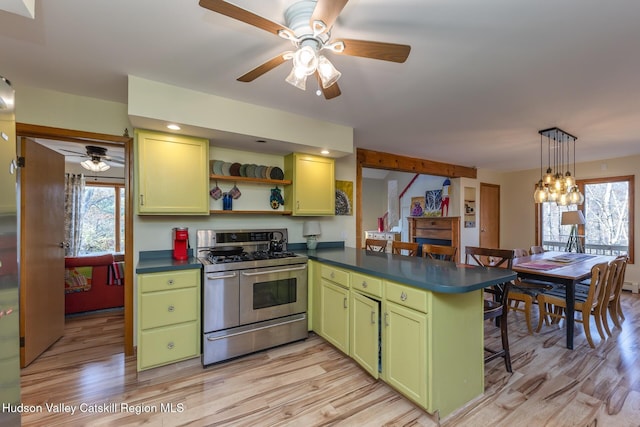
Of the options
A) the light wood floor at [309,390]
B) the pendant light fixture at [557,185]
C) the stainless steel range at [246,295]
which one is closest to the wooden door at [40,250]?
the light wood floor at [309,390]

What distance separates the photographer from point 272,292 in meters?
2.72

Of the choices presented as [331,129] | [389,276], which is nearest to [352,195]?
[331,129]

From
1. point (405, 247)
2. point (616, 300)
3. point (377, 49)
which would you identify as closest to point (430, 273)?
point (405, 247)

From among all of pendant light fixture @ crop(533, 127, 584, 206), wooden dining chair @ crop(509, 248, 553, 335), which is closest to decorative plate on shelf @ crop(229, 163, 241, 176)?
wooden dining chair @ crop(509, 248, 553, 335)

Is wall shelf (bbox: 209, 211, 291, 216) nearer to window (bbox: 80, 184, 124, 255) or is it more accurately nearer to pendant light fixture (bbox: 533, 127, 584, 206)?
pendant light fixture (bbox: 533, 127, 584, 206)

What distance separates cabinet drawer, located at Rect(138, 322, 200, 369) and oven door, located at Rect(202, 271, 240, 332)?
13cm

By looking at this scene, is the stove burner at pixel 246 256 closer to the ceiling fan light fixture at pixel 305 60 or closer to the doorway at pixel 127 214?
the doorway at pixel 127 214

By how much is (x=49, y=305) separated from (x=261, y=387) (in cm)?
237

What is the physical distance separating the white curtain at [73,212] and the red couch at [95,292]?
263 centimetres

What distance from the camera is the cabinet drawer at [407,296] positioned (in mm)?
1753

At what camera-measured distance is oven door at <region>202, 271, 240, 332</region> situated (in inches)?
94.1

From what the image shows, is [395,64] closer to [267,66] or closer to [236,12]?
[267,66]

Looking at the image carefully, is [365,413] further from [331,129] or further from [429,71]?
[331,129]

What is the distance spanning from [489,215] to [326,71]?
20.4ft
